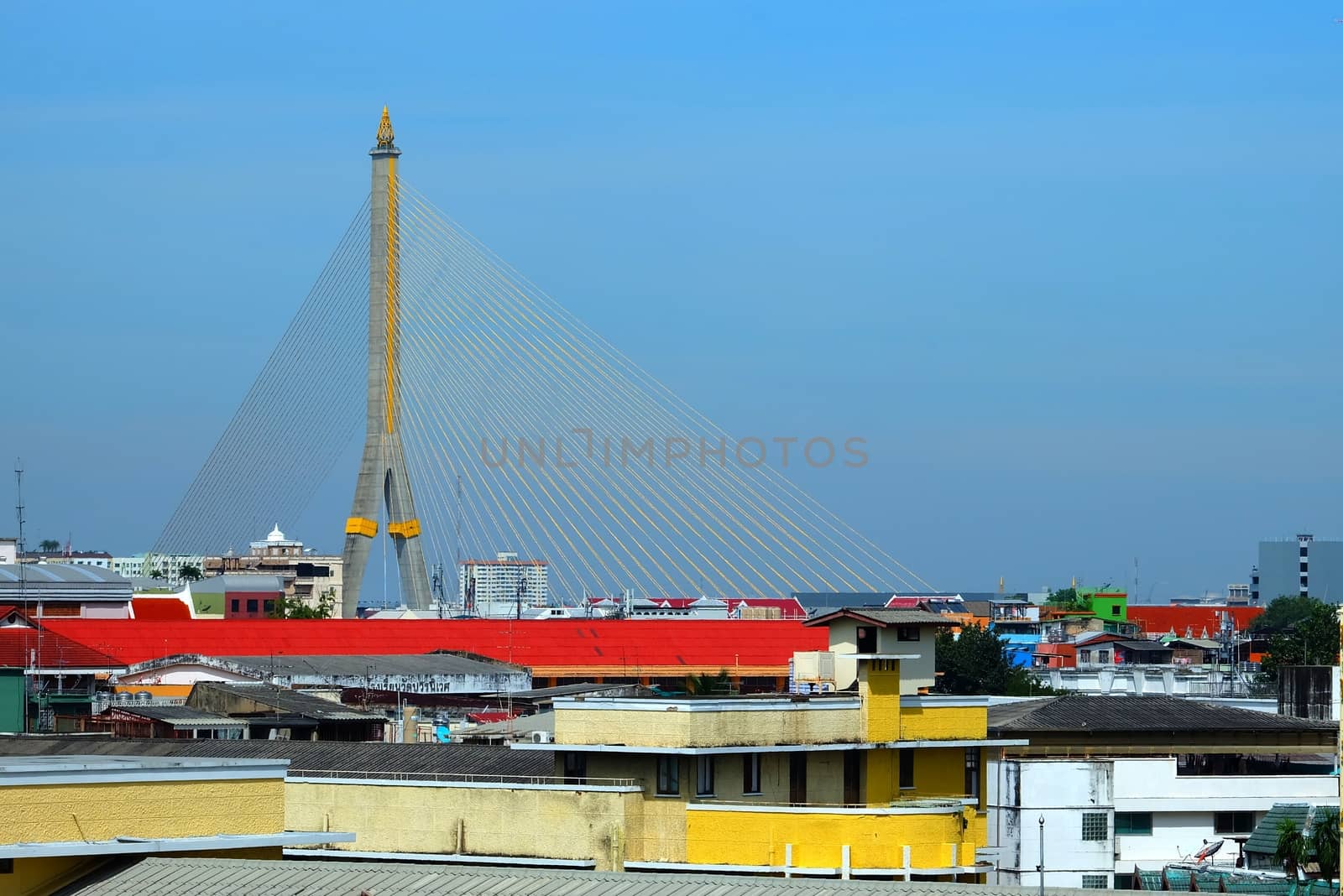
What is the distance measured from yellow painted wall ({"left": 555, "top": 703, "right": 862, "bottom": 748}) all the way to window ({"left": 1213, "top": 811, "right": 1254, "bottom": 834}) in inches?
498

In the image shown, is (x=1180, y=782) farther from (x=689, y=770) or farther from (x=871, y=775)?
(x=689, y=770)

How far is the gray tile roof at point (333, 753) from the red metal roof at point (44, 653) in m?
13.6

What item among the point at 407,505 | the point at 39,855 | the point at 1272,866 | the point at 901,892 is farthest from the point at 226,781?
the point at 407,505

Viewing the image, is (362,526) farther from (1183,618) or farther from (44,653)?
(1183,618)

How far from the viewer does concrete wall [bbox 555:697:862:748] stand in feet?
75.4

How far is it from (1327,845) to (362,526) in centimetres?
6247

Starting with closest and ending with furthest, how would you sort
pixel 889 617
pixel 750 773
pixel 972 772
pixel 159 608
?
pixel 750 773 → pixel 889 617 → pixel 972 772 → pixel 159 608

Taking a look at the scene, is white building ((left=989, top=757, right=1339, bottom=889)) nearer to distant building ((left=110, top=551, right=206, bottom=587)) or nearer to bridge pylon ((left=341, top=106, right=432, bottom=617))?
bridge pylon ((left=341, top=106, right=432, bottom=617))

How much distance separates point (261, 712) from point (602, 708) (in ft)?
46.9

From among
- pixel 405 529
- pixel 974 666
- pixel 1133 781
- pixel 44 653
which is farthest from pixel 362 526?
pixel 1133 781

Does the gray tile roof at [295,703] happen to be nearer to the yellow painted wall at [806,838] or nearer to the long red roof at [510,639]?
the yellow painted wall at [806,838]

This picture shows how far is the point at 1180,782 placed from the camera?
34688 millimetres

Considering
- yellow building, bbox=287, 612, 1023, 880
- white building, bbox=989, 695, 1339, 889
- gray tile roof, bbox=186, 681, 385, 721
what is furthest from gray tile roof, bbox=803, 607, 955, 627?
gray tile roof, bbox=186, 681, 385, 721

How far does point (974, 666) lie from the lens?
7444 cm
